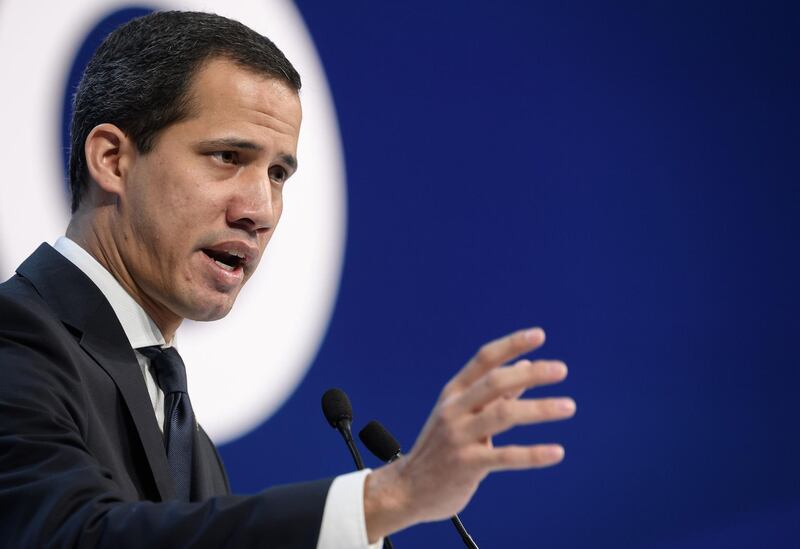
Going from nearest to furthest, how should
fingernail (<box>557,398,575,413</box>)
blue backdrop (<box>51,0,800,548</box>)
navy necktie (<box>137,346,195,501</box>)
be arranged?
fingernail (<box>557,398,575,413</box>), navy necktie (<box>137,346,195,501</box>), blue backdrop (<box>51,0,800,548</box>)

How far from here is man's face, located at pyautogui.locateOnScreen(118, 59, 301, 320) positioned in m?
1.60

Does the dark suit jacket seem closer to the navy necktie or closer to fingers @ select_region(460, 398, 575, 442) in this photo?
the navy necktie

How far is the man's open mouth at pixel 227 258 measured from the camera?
65.0 inches

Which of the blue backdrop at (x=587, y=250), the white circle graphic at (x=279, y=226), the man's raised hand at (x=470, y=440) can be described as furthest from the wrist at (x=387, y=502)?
the blue backdrop at (x=587, y=250)

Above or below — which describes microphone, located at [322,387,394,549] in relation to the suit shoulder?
below

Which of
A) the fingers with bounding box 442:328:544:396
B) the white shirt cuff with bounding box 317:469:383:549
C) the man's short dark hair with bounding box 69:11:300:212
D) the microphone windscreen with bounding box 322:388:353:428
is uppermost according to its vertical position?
the man's short dark hair with bounding box 69:11:300:212

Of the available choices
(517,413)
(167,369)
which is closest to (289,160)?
(167,369)

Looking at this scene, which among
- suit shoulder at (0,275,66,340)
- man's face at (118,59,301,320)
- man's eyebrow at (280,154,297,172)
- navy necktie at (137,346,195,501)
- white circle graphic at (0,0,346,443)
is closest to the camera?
suit shoulder at (0,275,66,340)

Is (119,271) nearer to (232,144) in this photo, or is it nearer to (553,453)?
(232,144)

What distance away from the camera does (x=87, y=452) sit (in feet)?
3.85

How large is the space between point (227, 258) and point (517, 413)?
879 mm

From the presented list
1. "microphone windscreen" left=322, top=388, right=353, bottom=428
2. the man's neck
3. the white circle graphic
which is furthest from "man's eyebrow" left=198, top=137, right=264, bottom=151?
the white circle graphic

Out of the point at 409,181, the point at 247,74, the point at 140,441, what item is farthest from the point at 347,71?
the point at 140,441

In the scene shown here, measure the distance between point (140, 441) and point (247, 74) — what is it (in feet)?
2.14
